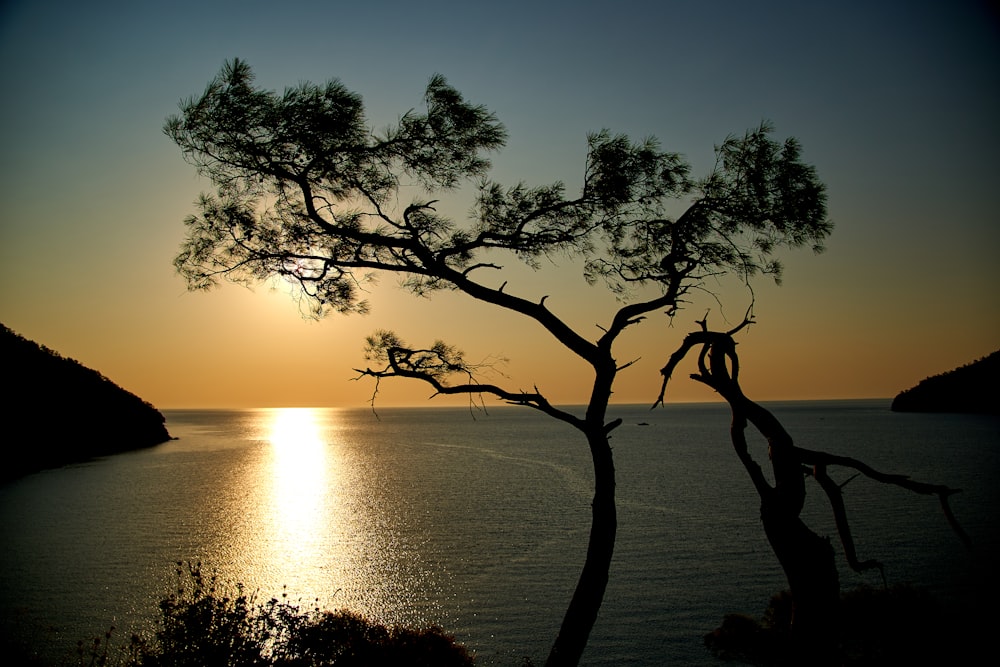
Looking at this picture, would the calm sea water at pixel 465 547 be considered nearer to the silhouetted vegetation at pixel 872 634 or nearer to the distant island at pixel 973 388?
the silhouetted vegetation at pixel 872 634

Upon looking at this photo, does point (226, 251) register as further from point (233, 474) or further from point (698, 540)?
point (233, 474)

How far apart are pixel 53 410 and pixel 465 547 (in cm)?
6570

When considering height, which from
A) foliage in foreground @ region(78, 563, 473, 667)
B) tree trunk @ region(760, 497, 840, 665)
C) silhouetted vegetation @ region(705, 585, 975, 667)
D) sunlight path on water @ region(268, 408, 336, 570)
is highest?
tree trunk @ region(760, 497, 840, 665)

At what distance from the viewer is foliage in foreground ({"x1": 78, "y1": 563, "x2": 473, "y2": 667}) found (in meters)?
9.70

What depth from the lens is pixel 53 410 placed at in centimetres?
7100

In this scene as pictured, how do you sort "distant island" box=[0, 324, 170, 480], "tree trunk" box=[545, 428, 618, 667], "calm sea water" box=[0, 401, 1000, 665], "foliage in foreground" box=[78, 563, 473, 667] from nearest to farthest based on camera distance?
"tree trunk" box=[545, 428, 618, 667] < "foliage in foreground" box=[78, 563, 473, 667] < "calm sea water" box=[0, 401, 1000, 665] < "distant island" box=[0, 324, 170, 480]

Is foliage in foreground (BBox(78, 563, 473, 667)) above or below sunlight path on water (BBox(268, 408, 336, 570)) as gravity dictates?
above

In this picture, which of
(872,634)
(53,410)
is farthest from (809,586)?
(53,410)

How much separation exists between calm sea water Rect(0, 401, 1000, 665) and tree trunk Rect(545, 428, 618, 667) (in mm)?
3120

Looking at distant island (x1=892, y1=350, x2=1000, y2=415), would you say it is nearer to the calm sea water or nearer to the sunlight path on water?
the calm sea water

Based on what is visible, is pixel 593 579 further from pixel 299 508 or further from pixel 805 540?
pixel 299 508

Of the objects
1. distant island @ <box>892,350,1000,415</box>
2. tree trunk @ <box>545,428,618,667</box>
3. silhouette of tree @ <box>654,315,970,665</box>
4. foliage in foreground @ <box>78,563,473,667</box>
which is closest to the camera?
silhouette of tree @ <box>654,315,970,665</box>

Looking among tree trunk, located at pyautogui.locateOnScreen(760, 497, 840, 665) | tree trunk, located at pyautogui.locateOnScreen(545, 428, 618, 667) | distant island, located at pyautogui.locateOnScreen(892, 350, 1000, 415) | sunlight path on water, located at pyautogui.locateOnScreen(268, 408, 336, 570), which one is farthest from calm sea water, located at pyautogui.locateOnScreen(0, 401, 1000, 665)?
distant island, located at pyautogui.locateOnScreen(892, 350, 1000, 415)

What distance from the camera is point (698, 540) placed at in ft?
95.1
